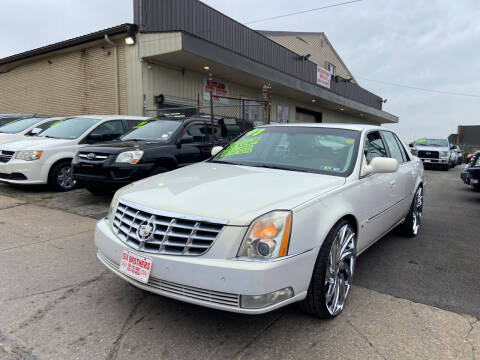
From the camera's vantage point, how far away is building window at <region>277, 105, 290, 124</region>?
56.0ft

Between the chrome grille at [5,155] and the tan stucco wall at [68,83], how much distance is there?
4.88 metres

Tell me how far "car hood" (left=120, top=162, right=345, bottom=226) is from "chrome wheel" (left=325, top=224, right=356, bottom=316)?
0.41 metres

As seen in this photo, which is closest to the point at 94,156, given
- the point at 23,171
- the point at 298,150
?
the point at 23,171

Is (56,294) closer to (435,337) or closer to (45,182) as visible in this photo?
(435,337)

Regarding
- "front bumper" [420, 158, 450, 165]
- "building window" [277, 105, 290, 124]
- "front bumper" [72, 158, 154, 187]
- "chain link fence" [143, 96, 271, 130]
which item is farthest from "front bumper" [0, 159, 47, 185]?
"front bumper" [420, 158, 450, 165]

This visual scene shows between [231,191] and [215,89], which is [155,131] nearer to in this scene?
[231,191]

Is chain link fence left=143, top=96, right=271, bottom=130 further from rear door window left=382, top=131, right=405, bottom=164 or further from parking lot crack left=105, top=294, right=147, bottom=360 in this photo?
parking lot crack left=105, top=294, right=147, bottom=360

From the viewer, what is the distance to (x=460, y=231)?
5156 mm

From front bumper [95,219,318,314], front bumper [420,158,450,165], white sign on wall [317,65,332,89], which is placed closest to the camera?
front bumper [95,219,318,314]

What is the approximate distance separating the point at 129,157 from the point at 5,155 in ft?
9.98

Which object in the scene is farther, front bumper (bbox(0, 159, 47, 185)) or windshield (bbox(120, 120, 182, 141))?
front bumper (bbox(0, 159, 47, 185))

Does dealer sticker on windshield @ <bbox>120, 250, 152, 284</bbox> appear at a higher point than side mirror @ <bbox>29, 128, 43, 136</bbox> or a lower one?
lower

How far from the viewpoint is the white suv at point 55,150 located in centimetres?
661

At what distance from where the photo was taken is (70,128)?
753 cm
